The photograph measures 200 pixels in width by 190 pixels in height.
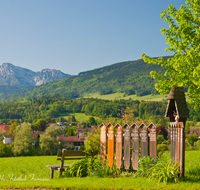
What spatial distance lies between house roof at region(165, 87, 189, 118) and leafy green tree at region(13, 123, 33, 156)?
195 feet

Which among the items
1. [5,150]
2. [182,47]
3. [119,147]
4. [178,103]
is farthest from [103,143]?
[5,150]

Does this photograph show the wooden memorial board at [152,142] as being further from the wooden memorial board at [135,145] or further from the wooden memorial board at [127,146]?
the wooden memorial board at [127,146]

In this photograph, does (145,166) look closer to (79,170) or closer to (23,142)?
(79,170)

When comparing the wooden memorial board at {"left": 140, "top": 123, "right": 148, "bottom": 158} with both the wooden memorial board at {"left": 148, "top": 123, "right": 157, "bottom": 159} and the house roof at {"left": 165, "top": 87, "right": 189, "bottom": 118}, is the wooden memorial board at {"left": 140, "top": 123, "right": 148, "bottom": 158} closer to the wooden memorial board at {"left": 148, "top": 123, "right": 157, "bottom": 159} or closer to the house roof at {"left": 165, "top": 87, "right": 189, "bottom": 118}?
the wooden memorial board at {"left": 148, "top": 123, "right": 157, "bottom": 159}

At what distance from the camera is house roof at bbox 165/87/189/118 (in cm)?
1041

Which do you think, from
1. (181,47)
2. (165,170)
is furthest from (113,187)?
(181,47)

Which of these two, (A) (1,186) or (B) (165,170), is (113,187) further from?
(A) (1,186)

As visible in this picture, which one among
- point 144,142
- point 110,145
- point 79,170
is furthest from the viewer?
point 110,145

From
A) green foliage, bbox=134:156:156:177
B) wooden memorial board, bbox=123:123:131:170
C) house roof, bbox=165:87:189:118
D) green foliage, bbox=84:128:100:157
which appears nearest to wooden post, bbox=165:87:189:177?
house roof, bbox=165:87:189:118

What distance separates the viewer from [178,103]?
10.6m

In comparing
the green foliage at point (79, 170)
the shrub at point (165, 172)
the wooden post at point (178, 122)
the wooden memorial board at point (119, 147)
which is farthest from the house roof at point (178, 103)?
the green foliage at point (79, 170)

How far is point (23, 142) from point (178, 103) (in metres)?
61.3

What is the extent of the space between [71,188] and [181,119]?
521 centimetres

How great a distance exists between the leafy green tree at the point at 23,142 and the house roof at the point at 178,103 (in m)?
59.5
